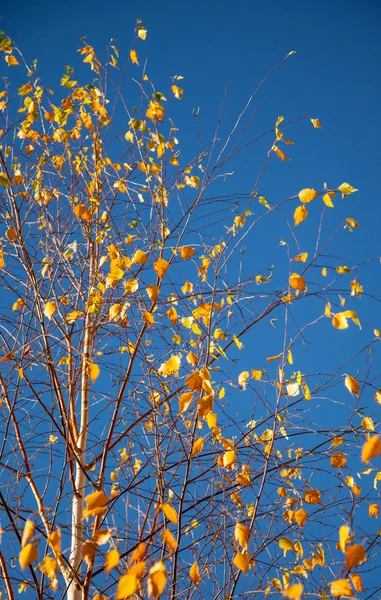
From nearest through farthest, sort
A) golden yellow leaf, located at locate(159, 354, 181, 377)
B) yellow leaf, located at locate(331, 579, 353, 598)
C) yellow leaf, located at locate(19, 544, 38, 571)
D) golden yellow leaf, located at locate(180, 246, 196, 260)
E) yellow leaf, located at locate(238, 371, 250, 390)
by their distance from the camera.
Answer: yellow leaf, located at locate(19, 544, 38, 571) → yellow leaf, located at locate(331, 579, 353, 598) → golden yellow leaf, located at locate(159, 354, 181, 377) → yellow leaf, located at locate(238, 371, 250, 390) → golden yellow leaf, located at locate(180, 246, 196, 260)

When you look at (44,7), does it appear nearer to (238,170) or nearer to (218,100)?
(218,100)

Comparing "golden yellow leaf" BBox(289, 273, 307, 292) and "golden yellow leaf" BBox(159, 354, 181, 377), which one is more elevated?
"golden yellow leaf" BBox(289, 273, 307, 292)

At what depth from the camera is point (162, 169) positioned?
1.84 metres

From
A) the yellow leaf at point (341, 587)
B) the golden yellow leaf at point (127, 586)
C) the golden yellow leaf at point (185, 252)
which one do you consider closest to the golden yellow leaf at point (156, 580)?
the golden yellow leaf at point (127, 586)

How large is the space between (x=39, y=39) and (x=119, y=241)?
4346mm

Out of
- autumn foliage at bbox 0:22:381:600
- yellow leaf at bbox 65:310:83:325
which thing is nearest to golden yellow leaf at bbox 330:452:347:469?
autumn foliage at bbox 0:22:381:600

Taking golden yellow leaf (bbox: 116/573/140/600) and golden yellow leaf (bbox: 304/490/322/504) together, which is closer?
golden yellow leaf (bbox: 116/573/140/600)

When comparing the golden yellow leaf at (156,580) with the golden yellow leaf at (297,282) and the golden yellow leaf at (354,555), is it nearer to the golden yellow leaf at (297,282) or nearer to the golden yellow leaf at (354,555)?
the golden yellow leaf at (354,555)

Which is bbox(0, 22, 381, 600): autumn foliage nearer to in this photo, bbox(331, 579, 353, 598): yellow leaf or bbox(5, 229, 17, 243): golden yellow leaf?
bbox(5, 229, 17, 243): golden yellow leaf

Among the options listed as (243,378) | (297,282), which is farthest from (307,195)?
(243,378)

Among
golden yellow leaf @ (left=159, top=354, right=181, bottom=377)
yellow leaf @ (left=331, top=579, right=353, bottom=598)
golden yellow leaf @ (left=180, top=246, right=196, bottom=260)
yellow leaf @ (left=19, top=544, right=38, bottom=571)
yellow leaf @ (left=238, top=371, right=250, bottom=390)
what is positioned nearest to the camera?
yellow leaf @ (left=19, top=544, right=38, bottom=571)

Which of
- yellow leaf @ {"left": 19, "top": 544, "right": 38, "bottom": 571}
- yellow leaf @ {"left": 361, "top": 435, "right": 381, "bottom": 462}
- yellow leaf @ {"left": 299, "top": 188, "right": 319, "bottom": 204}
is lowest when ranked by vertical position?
yellow leaf @ {"left": 361, "top": 435, "right": 381, "bottom": 462}

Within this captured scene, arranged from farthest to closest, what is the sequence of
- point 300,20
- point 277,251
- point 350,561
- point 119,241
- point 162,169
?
point 277,251, point 300,20, point 119,241, point 162,169, point 350,561

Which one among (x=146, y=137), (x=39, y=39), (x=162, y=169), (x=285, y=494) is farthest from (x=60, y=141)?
(x=39, y=39)
